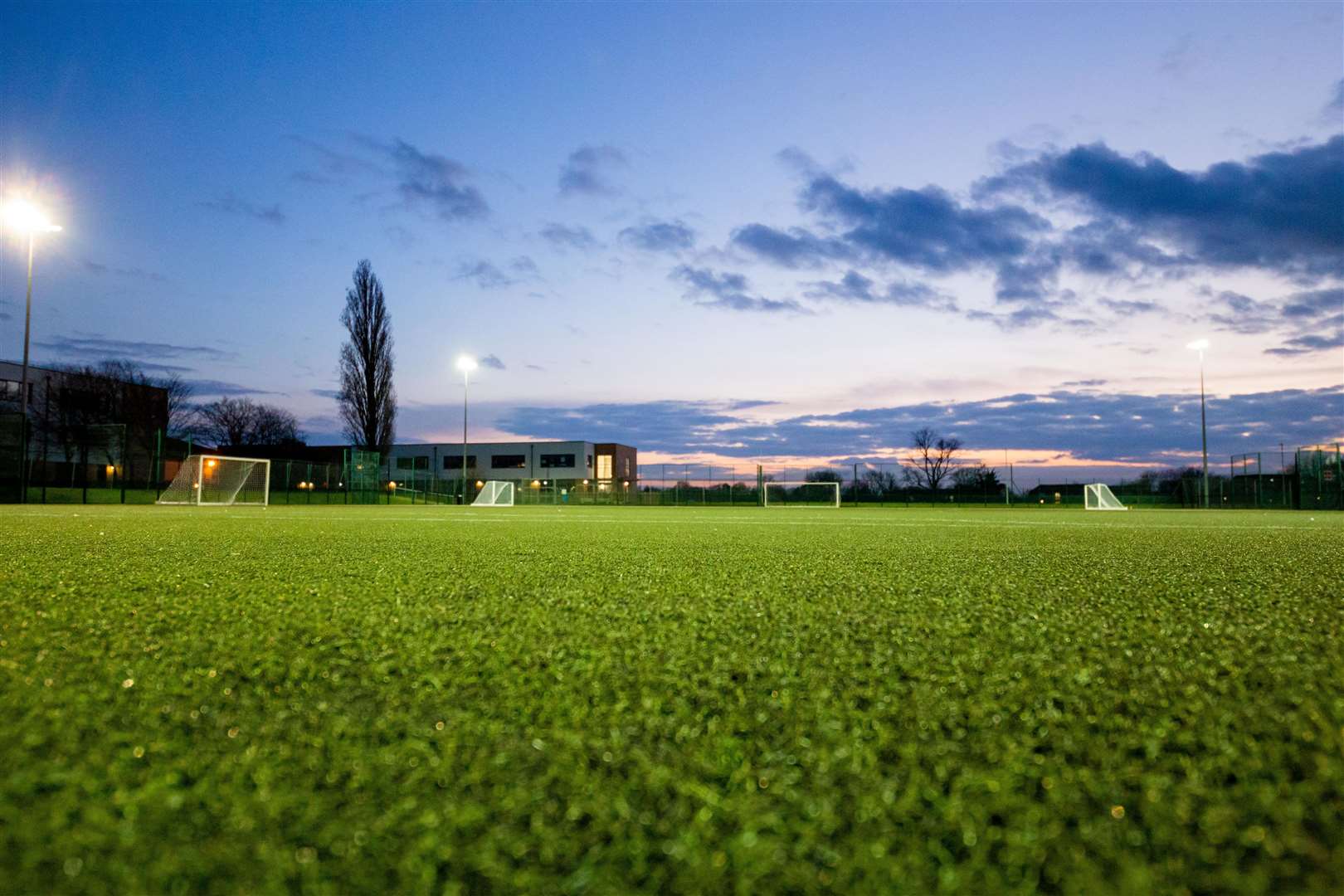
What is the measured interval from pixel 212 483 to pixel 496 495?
43.3 ft

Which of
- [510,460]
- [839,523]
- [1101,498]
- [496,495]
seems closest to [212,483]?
[496,495]

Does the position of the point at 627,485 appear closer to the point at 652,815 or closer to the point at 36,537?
the point at 36,537

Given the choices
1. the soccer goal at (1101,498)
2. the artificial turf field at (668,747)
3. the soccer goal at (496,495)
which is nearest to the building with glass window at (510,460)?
the soccer goal at (496,495)

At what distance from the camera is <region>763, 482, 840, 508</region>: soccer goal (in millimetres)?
38188

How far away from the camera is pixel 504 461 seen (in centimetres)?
6856

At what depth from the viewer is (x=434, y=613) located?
2.14 metres

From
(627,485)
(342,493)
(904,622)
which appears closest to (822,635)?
(904,622)

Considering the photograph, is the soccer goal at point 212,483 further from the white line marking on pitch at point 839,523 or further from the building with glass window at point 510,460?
the building with glass window at point 510,460

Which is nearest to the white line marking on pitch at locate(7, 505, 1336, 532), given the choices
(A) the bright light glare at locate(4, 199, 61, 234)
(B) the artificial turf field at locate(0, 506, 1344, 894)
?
(B) the artificial turf field at locate(0, 506, 1344, 894)

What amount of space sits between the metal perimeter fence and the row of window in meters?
21.1

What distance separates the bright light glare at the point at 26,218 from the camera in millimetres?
19531

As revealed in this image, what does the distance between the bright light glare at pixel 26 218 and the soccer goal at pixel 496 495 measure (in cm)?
1714

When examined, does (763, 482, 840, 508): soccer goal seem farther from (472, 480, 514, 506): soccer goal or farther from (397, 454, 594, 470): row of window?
(397, 454, 594, 470): row of window

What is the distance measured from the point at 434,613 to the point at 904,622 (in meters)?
1.30
